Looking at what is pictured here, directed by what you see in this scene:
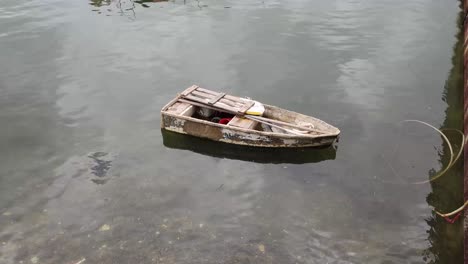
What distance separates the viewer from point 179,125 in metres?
13.3

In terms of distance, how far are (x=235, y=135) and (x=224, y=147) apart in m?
0.80

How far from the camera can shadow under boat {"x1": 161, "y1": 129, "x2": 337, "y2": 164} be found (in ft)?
41.4

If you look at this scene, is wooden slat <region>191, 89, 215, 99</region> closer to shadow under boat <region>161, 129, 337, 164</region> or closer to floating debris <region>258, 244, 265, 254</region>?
shadow under boat <region>161, 129, 337, 164</region>

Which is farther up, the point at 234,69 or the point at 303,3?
the point at 303,3

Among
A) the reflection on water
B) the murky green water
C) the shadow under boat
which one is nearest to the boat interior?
the shadow under boat

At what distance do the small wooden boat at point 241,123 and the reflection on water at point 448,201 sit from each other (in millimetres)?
3444

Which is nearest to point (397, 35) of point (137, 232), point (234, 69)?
point (234, 69)

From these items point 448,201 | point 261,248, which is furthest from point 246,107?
point 448,201

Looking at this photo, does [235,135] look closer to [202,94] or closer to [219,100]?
[219,100]

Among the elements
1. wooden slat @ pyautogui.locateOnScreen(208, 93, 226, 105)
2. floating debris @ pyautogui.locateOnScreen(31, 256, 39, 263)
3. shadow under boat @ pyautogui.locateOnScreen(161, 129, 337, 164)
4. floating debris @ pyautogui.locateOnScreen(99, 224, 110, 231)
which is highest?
wooden slat @ pyautogui.locateOnScreen(208, 93, 226, 105)

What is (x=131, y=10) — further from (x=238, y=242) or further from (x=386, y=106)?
(x=238, y=242)

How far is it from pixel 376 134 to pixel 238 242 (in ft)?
22.8

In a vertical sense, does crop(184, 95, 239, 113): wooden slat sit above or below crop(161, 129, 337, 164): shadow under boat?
above

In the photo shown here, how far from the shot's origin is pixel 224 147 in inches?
518
